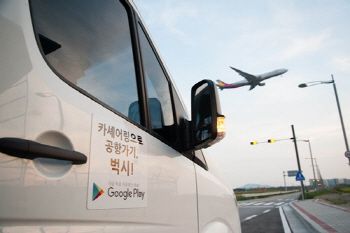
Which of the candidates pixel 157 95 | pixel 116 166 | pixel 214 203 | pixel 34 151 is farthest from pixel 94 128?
pixel 214 203

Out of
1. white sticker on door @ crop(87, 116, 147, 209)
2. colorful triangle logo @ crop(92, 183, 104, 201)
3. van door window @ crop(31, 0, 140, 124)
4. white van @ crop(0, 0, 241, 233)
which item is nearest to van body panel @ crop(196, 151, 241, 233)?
white van @ crop(0, 0, 241, 233)

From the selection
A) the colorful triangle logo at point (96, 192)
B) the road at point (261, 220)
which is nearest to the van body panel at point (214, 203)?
the colorful triangle logo at point (96, 192)

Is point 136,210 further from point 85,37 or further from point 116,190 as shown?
point 85,37

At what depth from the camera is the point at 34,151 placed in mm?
962

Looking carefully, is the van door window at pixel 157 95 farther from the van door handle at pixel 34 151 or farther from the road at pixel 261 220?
the road at pixel 261 220

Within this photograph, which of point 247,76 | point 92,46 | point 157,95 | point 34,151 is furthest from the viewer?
point 247,76

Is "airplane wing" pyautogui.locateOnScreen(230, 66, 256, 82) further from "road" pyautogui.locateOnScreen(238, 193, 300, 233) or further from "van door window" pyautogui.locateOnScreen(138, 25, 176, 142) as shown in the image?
"van door window" pyautogui.locateOnScreen(138, 25, 176, 142)

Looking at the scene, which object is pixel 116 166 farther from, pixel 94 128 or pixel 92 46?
pixel 92 46

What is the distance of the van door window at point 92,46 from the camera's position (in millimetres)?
1239

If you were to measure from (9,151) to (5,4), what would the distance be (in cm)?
56

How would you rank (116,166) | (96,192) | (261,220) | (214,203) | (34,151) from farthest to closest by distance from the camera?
(261,220)
(214,203)
(116,166)
(96,192)
(34,151)

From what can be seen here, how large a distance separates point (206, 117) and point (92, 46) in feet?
Result: 2.73

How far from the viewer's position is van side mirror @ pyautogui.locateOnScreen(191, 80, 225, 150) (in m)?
1.78

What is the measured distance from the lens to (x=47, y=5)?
Result: 1271 mm
